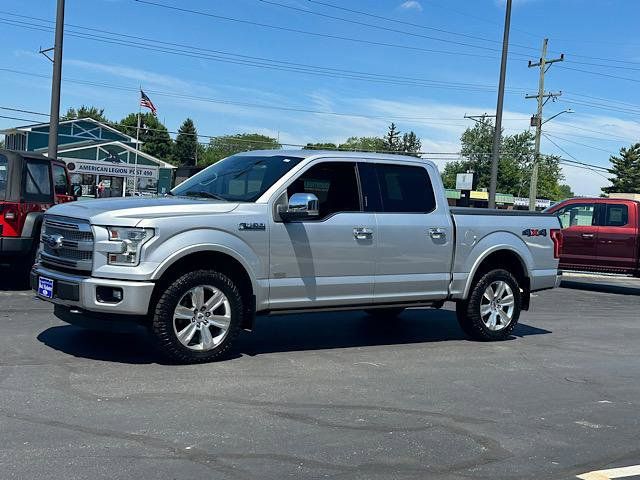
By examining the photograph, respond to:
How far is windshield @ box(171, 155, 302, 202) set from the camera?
23.4ft

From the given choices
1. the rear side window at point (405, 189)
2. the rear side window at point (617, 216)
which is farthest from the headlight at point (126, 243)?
the rear side window at point (617, 216)

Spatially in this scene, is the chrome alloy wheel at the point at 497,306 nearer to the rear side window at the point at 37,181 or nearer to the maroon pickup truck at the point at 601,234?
the rear side window at the point at 37,181

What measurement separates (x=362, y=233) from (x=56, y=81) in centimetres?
1399

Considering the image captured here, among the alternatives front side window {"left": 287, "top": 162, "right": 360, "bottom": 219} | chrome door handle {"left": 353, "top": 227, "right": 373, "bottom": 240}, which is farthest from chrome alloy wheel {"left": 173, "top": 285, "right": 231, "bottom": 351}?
chrome door handle {"left": 353, "top": 227, "right": 373, "bottom": 240}

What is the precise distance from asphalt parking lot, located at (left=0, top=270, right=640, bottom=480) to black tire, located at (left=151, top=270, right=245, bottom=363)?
0.44ft

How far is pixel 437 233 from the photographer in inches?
316

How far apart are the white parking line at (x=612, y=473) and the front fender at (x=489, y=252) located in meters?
3.88

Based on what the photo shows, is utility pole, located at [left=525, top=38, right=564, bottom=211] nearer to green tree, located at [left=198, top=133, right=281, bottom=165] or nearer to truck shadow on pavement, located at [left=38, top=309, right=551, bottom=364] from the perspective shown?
truck shadow on pavement, located at [left=38, top=309, right=551, bottom=364]

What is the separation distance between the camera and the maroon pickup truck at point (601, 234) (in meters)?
15.3

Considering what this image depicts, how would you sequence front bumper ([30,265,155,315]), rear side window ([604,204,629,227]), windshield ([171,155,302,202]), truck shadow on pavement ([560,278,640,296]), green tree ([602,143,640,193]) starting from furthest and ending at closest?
green tree ([602,143,640,193]) < truck shadow on pavement ([560,278,640,296]) < rear side window ([604,204,629,227]) < windshield ([171,155,302,202]) < front bumper ([30,265,155,315])

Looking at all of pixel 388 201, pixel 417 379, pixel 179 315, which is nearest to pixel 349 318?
pixel 388 201

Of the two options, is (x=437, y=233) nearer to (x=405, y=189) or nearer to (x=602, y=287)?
(x=405, y=189)

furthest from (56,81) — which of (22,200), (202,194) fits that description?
(202,194)

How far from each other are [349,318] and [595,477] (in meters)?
5.72
